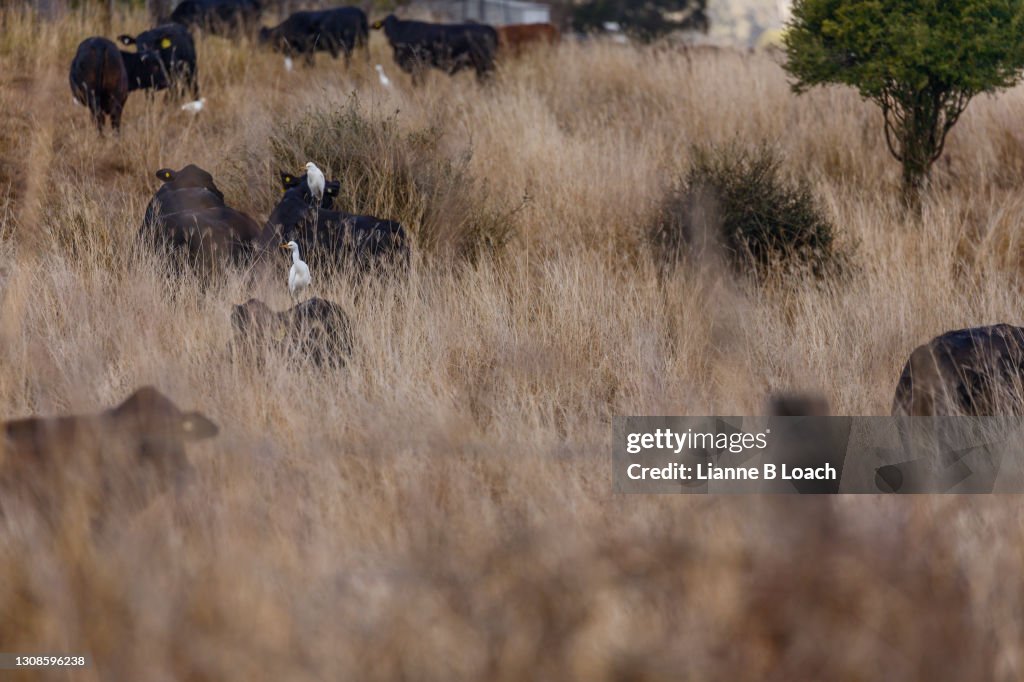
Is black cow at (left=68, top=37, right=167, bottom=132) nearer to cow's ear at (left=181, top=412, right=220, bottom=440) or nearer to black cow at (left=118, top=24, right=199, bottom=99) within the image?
black cow at (left=118, top=24, right=199, bottom=99)

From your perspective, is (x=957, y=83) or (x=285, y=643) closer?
(x=285, y=643)

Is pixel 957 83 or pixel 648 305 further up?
pixel 957 83

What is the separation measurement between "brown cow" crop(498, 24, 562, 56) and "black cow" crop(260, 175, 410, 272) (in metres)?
8.85

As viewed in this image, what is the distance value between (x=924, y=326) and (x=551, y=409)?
7.52 ft

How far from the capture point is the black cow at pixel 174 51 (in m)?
9.56

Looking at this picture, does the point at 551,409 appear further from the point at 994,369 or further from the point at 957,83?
the point at 957,83

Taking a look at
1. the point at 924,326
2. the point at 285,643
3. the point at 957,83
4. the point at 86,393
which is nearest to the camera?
the point at 285,643

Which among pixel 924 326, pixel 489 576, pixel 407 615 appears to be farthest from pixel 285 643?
pixel 924 326

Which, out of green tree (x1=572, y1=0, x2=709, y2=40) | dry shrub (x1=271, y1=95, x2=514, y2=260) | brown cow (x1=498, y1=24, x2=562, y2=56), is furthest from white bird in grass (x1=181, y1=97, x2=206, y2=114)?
green tree (x1=572, y1=0, x2=709, y2=40)

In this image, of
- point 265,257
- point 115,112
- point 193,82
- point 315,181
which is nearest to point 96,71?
point 115,112

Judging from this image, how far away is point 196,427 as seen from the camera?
Answer: 3086 mm

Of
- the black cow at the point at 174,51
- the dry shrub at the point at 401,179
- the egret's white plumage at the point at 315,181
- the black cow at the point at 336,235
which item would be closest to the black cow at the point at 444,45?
the black cow at the point at 174,51

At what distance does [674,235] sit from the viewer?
695 centimetres

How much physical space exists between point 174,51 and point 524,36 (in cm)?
666
